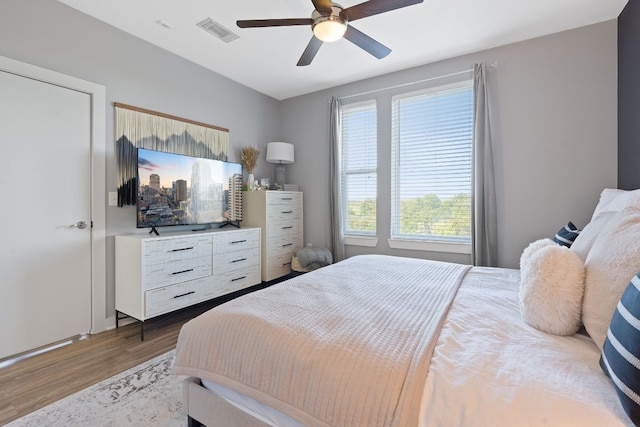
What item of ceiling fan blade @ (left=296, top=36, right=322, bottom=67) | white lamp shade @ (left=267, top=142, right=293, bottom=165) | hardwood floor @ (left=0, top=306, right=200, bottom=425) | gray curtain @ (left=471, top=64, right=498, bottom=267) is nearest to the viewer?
hardwood floor @ (left=0, top=306, right=200, bottom=425)

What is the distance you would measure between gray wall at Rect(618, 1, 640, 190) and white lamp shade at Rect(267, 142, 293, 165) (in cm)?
343

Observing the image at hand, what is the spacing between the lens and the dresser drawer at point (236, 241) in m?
3.00

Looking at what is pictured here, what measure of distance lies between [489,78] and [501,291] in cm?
243

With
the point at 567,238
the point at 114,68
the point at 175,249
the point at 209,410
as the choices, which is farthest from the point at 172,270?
the point at 567,238

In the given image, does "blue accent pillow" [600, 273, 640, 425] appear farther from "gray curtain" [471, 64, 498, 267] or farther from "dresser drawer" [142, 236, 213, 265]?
"dresser drawer" [142, 236, 213, 265]

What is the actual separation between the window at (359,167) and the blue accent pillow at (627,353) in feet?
9.68

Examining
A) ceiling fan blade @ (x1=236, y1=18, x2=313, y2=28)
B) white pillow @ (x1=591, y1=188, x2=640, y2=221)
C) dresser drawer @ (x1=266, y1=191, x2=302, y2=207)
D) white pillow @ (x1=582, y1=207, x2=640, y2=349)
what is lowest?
white pillow @ (x1=582, y1=207, x2=640, y2=349)

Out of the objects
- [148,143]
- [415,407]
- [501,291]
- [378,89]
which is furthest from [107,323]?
[378,89]

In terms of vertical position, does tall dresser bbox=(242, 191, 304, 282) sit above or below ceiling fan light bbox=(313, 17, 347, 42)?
below

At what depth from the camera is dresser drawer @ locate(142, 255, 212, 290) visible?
2424 mm

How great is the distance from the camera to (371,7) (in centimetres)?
189

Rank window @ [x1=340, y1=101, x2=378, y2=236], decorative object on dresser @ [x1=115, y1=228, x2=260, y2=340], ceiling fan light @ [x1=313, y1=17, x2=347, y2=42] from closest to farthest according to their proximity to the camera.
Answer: ceiling fan light @ [x1=313, y1=17, x2=347, y2=42]
decorative object on dresser @ [x1=115, y1=228, x2=260, y2=340]
window @ [x1=340, y1=101, x2=378, y2=236]

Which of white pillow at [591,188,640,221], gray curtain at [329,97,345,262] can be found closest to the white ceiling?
gray curtain at [329,97,345,262]

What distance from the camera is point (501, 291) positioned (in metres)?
1.56
